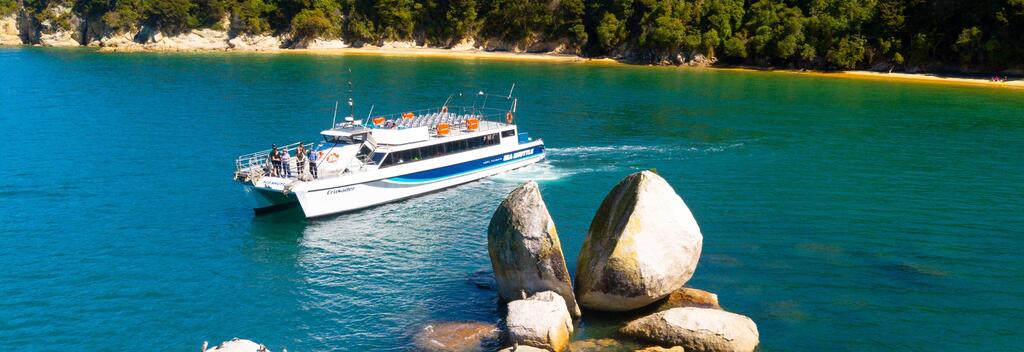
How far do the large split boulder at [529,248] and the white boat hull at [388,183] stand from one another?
16315 millimetres

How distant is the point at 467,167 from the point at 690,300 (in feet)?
76.3

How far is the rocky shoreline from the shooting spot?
24.4m

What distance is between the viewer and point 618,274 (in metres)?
26.1

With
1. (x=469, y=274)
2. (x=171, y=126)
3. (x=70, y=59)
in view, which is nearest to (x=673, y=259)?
(x=469, y=274)

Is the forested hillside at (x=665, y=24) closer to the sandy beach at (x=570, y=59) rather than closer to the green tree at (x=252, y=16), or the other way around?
the green tree at (x=252, y=16)

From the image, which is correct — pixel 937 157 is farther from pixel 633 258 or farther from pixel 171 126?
pixel 171 126

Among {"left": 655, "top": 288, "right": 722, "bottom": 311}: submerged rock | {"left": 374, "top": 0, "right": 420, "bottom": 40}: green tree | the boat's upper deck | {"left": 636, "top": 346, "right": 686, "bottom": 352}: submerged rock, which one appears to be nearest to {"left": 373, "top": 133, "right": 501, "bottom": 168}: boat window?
the boat's upper deck

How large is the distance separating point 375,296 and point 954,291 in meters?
22.5

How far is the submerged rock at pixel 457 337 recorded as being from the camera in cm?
2512

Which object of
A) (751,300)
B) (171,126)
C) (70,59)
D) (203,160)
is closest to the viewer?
(751,300)

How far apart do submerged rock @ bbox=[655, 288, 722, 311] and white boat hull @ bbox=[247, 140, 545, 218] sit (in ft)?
67.4

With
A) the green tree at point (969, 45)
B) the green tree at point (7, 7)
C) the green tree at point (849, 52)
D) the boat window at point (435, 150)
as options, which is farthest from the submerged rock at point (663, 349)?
the green tree at point (7, 7)

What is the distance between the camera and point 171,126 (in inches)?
2625

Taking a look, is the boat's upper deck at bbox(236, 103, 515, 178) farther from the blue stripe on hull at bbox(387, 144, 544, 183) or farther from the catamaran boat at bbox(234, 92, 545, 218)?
the blue stripe on hull at bbox(387, 144, 544, 183)
